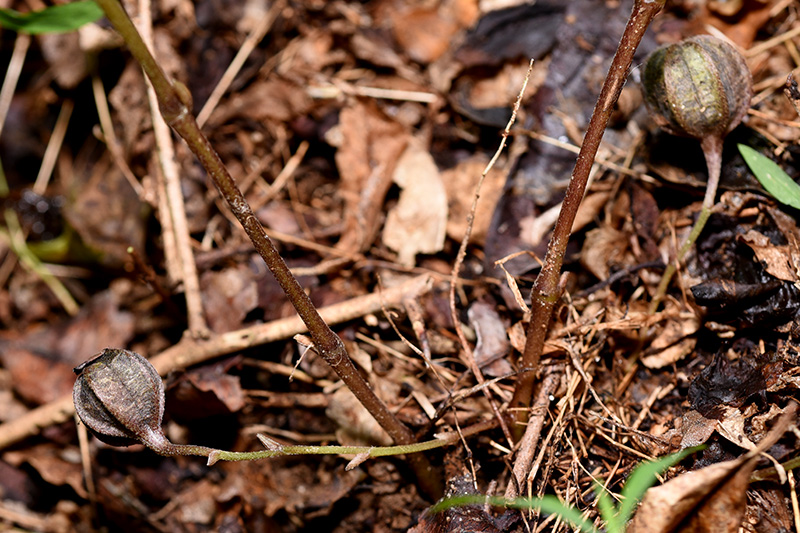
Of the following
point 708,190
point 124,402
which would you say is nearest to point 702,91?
point 708,190

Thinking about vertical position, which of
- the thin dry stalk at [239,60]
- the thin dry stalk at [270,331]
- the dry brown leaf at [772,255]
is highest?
the thin dry stalk at [239,60]

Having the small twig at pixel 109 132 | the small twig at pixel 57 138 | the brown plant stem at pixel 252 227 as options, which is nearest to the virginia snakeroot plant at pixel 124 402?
the brown plant stem at pixel 252 227

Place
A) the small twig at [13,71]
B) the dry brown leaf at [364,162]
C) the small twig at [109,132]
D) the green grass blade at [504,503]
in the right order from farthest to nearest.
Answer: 1. the small twig at [13,71]
2. the small twig at [109,132]
3. the dry brown leaf at [364,162]
4. the green grass blade at [504,503]

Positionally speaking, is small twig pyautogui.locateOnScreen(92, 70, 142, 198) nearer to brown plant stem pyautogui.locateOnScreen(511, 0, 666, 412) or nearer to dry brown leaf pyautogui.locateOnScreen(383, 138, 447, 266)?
dry brown leaf pyautogui.locateOnScreen(383, 138, 447, 266)

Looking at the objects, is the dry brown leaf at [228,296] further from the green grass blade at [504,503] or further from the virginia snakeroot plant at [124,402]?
the green grass blade at [504,503]

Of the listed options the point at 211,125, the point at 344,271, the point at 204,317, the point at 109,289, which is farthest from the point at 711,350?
the point at 109,289

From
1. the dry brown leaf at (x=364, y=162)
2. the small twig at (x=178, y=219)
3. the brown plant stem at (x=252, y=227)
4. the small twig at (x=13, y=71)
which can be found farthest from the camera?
the small twig at (x=13, y=71)

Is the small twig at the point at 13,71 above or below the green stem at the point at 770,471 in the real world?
above
